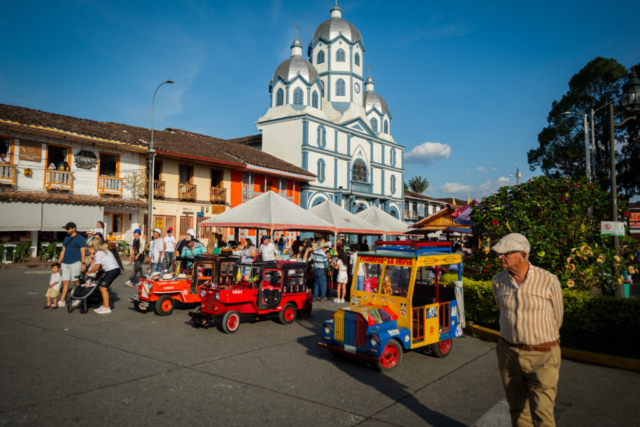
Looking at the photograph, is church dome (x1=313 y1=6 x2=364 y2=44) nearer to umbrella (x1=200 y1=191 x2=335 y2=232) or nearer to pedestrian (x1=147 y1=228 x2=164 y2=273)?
umbrella (x1=200 y1=191 x2=335 y2=232)

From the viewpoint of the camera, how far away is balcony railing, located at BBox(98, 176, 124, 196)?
78.2 feet

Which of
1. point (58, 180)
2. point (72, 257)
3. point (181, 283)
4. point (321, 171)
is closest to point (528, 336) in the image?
point (181, 283)

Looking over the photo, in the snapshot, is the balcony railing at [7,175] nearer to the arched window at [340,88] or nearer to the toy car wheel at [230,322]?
the toy car wheel at [230,322]

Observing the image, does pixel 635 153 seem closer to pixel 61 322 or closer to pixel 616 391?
pixel 616 391

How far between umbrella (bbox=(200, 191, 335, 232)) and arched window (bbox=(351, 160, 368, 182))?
2700 centimetres

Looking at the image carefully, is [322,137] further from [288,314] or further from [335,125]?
[288,314]

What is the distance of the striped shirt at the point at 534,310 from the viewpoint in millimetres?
3518

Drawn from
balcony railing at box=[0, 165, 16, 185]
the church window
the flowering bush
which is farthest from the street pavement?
the church window

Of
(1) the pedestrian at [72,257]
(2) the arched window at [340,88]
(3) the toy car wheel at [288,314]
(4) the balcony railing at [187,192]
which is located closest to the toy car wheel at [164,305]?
(1) the pedestrian at [72,257]

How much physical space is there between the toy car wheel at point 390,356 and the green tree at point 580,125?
96.2 ft

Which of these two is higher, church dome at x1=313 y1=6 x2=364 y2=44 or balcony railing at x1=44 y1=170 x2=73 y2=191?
church dome at x1=313 y1=6 x2=364 y2=44

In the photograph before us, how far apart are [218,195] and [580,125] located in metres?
27.1

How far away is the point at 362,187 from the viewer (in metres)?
42.7

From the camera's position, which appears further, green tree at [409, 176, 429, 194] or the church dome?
green tree at [409, 176, 429, 194]
